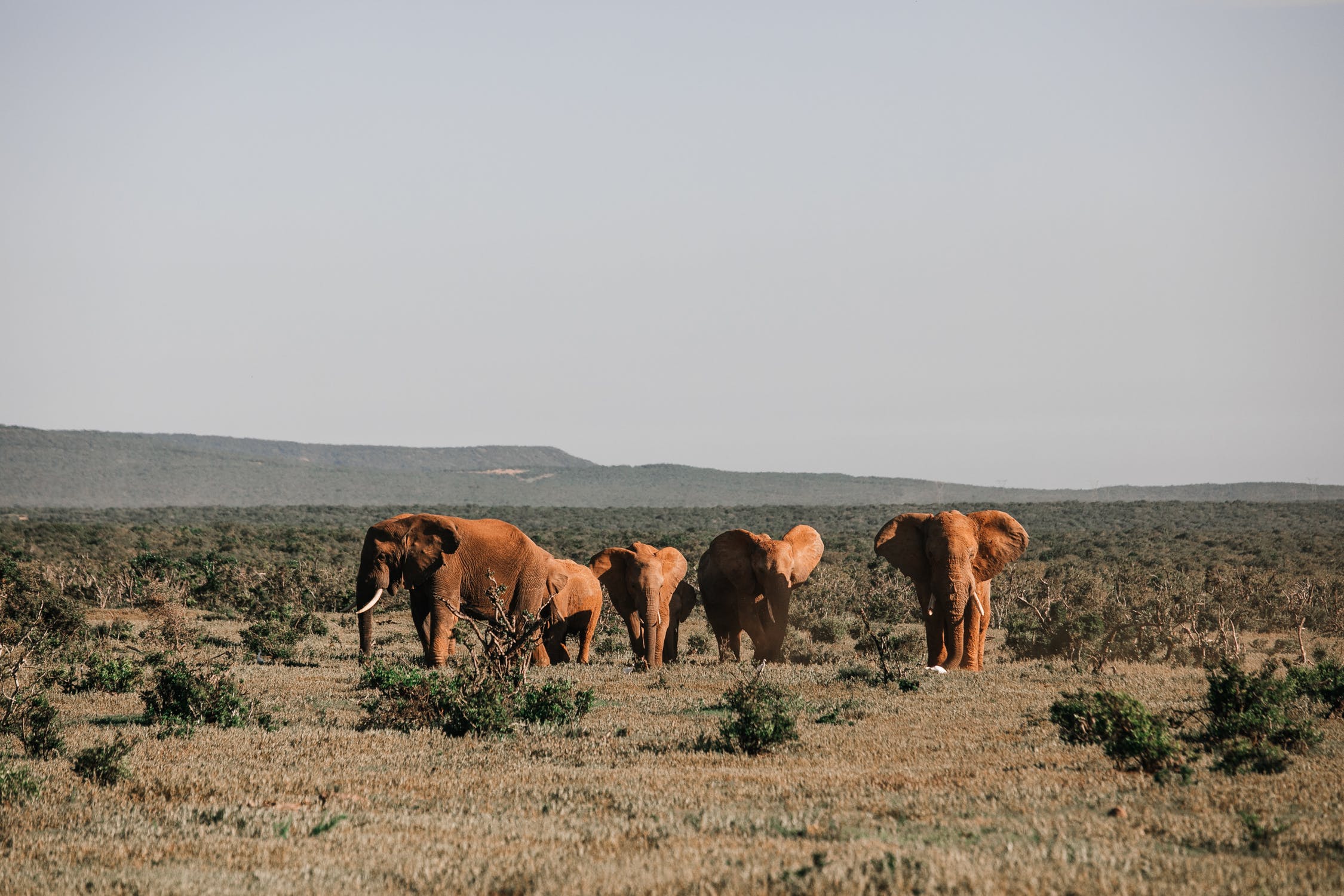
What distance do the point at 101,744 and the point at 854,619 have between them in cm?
2374

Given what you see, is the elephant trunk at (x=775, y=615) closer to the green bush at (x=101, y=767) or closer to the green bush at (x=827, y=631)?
the green bush at (x=827, y=631)

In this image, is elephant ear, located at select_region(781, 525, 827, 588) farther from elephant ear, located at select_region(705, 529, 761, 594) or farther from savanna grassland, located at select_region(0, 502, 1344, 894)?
savanna grassland, located at select_region(0, 502, 1344, 894)

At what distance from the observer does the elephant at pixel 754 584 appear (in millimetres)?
21953

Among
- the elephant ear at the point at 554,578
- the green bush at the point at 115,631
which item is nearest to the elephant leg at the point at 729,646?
the elephant ear at the point at 554,578

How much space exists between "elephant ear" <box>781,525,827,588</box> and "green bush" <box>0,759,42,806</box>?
14.9m

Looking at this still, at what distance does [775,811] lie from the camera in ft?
29.5

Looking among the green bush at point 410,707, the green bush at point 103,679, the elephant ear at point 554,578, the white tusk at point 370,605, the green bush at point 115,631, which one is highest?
the elephant ear at point 554,578

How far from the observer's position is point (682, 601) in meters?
23.7

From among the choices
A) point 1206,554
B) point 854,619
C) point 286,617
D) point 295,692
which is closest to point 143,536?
Answer: point 286,617

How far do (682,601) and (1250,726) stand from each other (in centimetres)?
1361

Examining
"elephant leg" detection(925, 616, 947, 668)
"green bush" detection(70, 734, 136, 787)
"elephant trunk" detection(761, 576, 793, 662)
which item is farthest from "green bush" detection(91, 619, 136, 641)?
"elephant leg" detection(925, 616, 947, 668)

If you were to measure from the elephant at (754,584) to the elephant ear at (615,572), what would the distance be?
6.21 feet

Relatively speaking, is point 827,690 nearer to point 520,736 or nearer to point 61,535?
point 520,736

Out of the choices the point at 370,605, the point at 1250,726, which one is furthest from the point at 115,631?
the point at 1250,726
